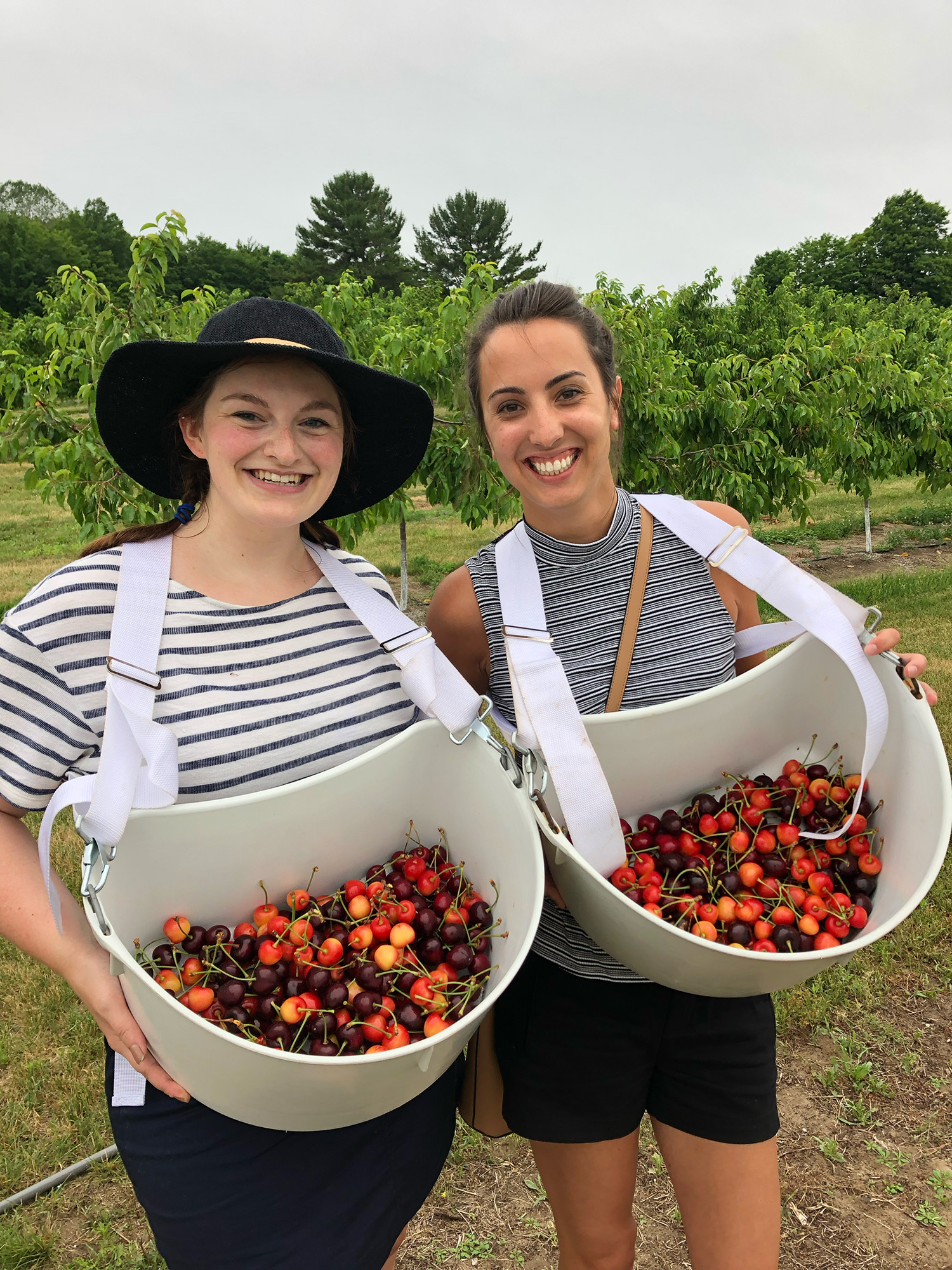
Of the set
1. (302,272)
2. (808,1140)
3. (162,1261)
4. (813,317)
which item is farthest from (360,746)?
(302,272)

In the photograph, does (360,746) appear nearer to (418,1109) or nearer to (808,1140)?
(418,1109)

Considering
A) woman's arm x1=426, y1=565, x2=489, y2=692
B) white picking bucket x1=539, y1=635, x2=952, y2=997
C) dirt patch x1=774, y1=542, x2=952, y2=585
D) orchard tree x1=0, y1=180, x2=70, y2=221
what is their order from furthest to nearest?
orchard tree x1=0, y1=180, x2=70, y2=221, dirt patch x1=774, y1=542, x2=952, y2=585, woman's arm x1=426, y1=565, x2=489, y2=692, white picking bucket x1=539, y1=635, x2=952, y2=997

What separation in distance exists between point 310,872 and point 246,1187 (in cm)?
47

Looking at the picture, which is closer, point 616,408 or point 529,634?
point 529,634

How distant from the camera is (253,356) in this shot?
4.58ft

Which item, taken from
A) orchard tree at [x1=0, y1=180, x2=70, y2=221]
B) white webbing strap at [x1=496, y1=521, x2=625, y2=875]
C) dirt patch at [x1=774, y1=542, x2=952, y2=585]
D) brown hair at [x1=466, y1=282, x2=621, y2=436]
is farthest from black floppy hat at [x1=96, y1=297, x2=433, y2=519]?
orchard tree at [x1=0, y1=180, x2=70, y2=221]

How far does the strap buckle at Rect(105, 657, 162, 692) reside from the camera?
1199 mm

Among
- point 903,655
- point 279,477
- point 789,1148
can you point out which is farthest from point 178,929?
point 789,1148

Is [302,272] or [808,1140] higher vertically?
[302,272]

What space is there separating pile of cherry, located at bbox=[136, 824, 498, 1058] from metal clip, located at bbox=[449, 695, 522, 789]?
0.24 meters

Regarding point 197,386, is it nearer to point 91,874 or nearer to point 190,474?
point 190,474

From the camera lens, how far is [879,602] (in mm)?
7594

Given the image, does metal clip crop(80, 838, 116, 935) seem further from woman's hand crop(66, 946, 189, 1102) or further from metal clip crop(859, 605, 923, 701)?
metal clip crop(859, 605, 923, 701)

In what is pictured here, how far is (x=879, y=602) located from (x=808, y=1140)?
246 inches
